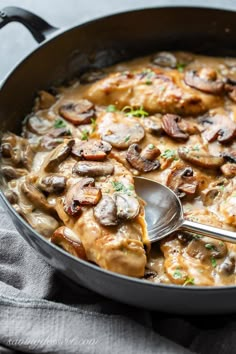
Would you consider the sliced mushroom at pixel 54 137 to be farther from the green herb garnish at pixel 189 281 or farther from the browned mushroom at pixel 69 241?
the green herb garnish at pixel 189 281

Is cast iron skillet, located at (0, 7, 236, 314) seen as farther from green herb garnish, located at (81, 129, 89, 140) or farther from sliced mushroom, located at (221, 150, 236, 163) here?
sliced mushroom, located at (221, 150, 236, 163)

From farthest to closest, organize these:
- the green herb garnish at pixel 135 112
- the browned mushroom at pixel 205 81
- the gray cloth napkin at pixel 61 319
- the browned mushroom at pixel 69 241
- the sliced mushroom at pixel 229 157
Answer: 1. the browned mushroom at pixel 205 81
2. the green herb garnish at pixel 135 112
3. the sliced mushroom at pixel 229 157
4. the browned mushroom at pixel 69 241
5. the gray cloth napkin at pixel 61 319

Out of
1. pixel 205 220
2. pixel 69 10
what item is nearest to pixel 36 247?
pixel 205 220

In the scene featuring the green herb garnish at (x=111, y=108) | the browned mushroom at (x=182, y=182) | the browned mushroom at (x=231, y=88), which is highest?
the green herb garnish at (x=111, y=108)

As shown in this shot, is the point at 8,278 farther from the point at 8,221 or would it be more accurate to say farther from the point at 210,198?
the point at 210,198

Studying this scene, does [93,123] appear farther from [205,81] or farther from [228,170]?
[228,170]

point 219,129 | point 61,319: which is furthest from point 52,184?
point 219,129

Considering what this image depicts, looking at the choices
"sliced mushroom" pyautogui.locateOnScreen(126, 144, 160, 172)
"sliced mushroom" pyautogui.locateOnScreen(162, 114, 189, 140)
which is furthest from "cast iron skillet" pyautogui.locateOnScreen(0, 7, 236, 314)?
"sliced mushroom" pyautogui.locateOnScreen(162, 114, 189, 140)

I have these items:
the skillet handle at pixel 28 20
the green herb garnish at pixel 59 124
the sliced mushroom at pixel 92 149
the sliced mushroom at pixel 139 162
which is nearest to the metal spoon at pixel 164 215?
the sliced mushroom at pixel 139 162

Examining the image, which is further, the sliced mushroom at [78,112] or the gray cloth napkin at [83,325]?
the sliced mushroom at [78,112]
